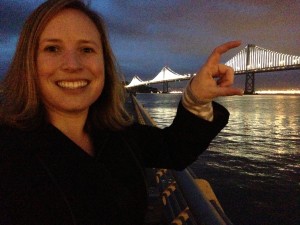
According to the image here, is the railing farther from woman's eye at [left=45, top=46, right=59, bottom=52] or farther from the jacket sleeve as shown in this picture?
woman's eye at [left=45, top=46, right=59, bottom=52]

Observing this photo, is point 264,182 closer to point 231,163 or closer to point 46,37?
point 231,163

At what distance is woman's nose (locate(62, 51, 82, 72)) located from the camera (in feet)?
4.09

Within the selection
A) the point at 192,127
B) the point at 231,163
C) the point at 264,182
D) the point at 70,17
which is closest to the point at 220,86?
the point at 192,127

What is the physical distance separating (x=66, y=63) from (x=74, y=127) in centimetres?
29

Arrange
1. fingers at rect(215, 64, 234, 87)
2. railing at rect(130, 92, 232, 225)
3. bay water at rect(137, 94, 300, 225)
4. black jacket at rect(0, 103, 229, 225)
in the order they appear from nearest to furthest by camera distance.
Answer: black jacket at rect(0, 103, 229, 225) < railing at rect(130, 92, 232, 225) < fingers at rect(215, 64, 234, 87) < bay water at rect(137, 94, 300, 225)

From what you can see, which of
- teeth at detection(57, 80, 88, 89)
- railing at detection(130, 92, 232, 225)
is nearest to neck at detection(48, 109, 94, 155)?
teeth at detection(57, 80, 88, 89)

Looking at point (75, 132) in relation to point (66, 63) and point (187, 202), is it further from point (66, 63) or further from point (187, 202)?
point (187, 202)

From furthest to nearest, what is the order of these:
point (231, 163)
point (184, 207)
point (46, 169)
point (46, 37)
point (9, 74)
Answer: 1. point (231, 163)
2. point (184, 207)
3. point (9, 74)
4. point (46, 37)
5. point (46, 169)

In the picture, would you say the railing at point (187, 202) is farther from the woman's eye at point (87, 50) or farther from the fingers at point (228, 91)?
the woman's eye at point (87, 50)

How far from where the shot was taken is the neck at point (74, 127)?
4.33ft

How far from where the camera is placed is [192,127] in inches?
54.5

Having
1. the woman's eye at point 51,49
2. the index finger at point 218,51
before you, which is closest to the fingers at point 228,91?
the index finger at point 218,51

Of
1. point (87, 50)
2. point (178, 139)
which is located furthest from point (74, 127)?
point (178, 139)

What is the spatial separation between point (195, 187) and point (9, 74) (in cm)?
95
